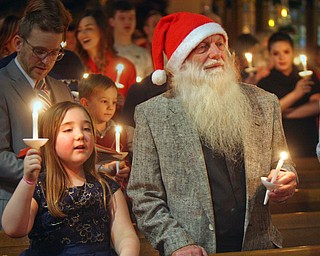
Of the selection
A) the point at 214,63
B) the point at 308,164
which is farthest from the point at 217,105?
the point at 308,164

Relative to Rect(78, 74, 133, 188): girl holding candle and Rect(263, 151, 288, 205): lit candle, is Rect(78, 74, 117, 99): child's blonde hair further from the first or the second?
Rect(263, 151, 288, 205): lit candle

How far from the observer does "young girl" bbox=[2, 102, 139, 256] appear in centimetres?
384

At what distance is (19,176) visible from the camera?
4.44m

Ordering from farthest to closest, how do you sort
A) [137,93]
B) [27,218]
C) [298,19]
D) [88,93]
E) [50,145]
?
[298,19]
[137,93]
[88,93]
[50,145]
[27,218]

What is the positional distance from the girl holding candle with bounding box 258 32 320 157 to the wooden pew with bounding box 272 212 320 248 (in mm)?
2046

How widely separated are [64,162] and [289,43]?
13.4ft

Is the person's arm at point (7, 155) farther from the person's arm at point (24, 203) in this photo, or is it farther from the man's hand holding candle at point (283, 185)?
the man's hand holding candle at point (283, 185)

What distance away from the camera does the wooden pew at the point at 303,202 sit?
6035 millimetres

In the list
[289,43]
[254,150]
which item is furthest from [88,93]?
[289,43]

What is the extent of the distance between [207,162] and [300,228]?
146 centimetres

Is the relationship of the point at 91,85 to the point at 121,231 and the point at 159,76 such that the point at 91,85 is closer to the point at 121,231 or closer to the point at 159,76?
the point at 159,76

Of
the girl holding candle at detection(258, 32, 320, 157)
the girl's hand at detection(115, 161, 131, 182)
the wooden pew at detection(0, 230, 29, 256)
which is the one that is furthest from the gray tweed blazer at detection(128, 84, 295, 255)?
the girl holding candle at detection(258, 32, 320, 157)

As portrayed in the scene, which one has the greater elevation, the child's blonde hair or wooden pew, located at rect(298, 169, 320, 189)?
the child's blonde hair

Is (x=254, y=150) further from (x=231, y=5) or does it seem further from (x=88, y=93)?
(x=231, y=5)
